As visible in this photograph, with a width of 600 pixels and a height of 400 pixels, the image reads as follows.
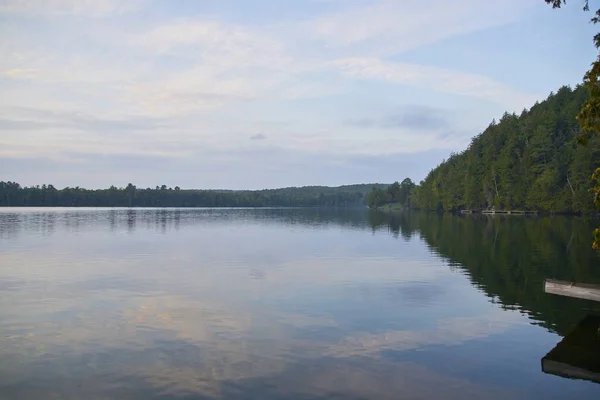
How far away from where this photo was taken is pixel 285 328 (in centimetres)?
1706

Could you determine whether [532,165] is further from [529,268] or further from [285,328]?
[285,328]

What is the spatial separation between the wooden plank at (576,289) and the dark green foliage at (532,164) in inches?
3781

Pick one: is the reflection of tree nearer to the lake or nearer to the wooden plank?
the lake

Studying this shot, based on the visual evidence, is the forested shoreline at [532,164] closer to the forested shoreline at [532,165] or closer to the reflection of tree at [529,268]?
the forested shoreline at [532,165]

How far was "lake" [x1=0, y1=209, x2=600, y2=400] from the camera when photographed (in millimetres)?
11938

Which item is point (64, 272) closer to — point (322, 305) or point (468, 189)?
point (322, 305)

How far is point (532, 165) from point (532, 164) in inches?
39.7

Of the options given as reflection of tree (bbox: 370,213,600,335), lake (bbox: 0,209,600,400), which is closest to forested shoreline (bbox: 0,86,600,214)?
reflection of tree (bbox: 370,213,600,335)

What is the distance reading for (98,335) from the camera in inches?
636

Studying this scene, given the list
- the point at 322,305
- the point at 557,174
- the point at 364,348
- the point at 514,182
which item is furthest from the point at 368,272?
the point at 514,182

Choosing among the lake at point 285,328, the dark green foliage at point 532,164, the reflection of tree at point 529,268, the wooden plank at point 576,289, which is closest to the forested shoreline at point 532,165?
the dark green foliage at point 532,164

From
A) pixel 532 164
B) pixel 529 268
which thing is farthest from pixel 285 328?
pixel 532 164

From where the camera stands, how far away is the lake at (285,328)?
11.9 meters

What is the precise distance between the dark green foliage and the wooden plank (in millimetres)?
96039
